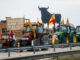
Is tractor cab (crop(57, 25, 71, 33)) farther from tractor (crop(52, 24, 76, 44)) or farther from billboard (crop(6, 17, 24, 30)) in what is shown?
billboard (crop(6, 17, 24, 30))

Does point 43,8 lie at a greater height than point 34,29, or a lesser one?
greater

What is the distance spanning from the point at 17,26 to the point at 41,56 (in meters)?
8.94

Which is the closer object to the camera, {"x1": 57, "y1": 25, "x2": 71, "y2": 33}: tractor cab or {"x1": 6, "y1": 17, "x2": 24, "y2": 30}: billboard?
{"x1": 6, "y1": 17, "x2": 24, "y2": 30}: billboard

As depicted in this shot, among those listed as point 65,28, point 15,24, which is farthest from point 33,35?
point 65,28

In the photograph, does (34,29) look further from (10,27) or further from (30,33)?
(10,27)

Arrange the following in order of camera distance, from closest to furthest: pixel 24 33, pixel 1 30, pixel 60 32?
pixel 24 33 → pixel 1 30 → pixel 60 32

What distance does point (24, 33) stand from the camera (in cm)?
2495

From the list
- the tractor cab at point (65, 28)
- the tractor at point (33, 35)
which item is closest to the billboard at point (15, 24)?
the tractor at point (33, 35)

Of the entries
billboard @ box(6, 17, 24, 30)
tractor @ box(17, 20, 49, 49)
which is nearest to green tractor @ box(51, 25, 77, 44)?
tractor @ box(17, 20, 49, 49)

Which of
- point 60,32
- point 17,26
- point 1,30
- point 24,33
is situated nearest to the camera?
point 17,26

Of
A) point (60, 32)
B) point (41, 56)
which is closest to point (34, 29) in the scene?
point (60, 32)

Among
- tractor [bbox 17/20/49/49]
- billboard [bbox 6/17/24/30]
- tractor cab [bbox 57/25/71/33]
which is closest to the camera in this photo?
billboard [bbox 6/17/24/30]

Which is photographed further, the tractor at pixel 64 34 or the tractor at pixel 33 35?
the tractor at pixel 64 34

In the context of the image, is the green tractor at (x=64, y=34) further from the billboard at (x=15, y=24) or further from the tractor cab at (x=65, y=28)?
the billboard at (x=15, y=24)
